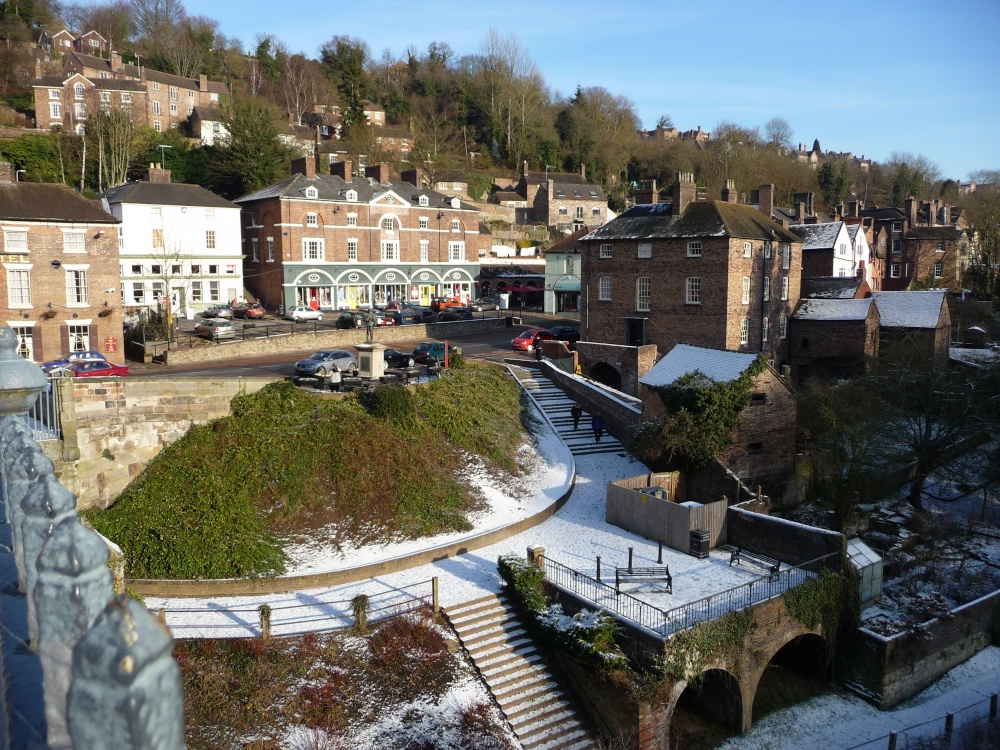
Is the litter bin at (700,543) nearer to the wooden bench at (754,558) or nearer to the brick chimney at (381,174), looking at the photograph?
the wooden bench at (754,558)

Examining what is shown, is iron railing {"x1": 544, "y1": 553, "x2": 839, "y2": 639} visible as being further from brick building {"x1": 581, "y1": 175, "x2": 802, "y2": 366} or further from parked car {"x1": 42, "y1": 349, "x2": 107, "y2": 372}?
parked car {"x1": 42, "y1": 349, "x2": 107, "y2": 372}

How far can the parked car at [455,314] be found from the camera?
48188 millimetres

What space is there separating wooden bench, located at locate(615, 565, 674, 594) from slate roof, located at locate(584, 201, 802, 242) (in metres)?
20.4

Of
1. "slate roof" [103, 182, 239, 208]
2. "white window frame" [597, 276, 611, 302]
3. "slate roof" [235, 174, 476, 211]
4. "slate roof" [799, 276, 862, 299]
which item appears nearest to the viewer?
"white window frame" [597, 276, 611, 302]

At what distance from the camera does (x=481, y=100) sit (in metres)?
86.3

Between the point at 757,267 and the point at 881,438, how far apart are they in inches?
523

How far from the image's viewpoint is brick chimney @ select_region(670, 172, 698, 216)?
37062 millimetres

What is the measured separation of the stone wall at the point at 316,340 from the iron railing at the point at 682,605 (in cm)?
2102

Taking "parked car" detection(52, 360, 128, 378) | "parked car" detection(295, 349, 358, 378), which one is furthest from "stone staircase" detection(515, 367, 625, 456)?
"parked car" detection(52, 360, 128, 378)

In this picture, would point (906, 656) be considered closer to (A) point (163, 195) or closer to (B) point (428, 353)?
(B) point (428, 353)

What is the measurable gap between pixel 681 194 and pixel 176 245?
31832 millimetres

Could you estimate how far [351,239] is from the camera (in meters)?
53.9

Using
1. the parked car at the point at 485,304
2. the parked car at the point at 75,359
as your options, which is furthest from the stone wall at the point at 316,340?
the parked car at the point at 485,304

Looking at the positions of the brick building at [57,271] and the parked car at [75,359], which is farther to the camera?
the brick building at [57,271]
